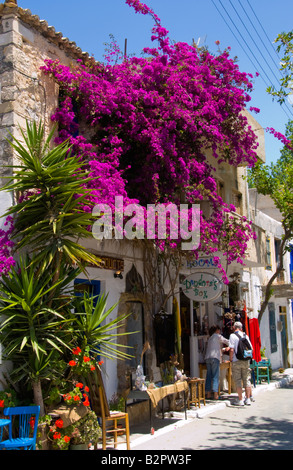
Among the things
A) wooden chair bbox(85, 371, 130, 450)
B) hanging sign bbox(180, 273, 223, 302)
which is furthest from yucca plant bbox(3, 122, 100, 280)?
hanging sign bbox(180, 273, 223, 302)

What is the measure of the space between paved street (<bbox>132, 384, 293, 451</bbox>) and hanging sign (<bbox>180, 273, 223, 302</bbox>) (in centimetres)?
270

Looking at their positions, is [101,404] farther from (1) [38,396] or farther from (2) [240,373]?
(2) [240,373]

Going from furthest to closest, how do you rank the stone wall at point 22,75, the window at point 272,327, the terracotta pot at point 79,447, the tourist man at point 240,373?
the window at point 272,327 < the tourist man at point 240,373 < the stone wall at point 22,75 < the terracotta pot at point 79,447

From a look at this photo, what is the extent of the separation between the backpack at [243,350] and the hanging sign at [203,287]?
1.41 m

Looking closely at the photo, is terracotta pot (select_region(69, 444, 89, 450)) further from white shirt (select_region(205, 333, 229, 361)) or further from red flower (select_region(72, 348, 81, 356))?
white shirt (select_region(205, 333, 229, 361))

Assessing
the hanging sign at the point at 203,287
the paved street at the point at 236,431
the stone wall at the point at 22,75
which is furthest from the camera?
the hanging sign at the point at 203,287

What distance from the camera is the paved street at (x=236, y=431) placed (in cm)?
803

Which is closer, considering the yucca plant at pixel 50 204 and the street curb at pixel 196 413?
the yucca plant at pixel 50 204

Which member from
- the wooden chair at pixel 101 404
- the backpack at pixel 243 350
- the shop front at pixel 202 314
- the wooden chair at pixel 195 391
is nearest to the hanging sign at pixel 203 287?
the shop front at pixel 202 314

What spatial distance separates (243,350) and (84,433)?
19.7ft

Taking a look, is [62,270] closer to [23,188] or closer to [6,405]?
[23,188]

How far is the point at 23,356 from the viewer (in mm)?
7250

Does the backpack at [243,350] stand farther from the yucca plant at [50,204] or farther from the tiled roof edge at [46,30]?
the tiled roof edge at [46,30]
